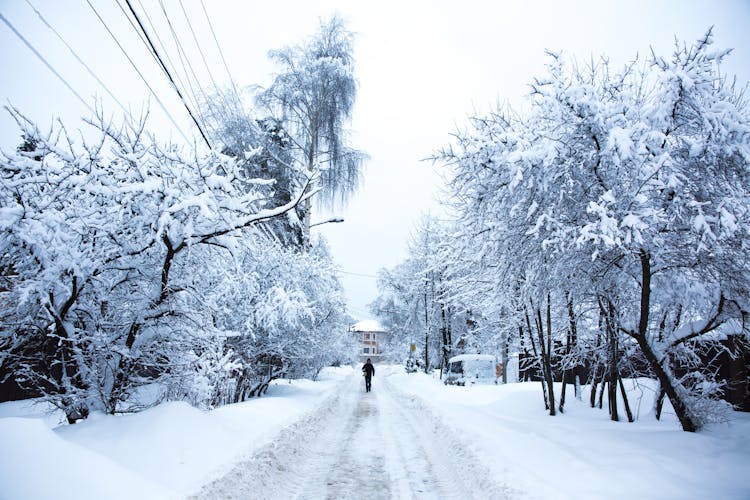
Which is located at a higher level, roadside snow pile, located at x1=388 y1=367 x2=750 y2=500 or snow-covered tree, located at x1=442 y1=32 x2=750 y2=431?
snow-covered tree, located at x1=442 y1=32 x2=750 y2=431

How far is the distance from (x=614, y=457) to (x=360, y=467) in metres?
3.62

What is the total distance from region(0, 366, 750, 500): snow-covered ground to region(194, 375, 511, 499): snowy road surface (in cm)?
3

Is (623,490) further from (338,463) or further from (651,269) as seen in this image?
(338,463)

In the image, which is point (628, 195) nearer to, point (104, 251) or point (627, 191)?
point (627, 191)

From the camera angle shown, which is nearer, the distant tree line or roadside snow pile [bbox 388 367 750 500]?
roadside snow pile [bbox 388 367 750 500]

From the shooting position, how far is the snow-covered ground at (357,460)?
12.7 ft

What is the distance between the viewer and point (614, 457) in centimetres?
557

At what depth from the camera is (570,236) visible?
5523 mm

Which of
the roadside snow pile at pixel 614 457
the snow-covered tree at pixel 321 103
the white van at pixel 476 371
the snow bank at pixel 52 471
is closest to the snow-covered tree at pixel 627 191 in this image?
the roadside snow pile at pixel 614 457

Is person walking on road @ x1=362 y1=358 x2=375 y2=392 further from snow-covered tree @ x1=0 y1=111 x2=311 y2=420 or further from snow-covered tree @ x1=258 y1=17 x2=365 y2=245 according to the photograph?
snow-covered tree @ x1=0 y1=111 x2=311 y2=420

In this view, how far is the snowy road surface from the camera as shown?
201 inches

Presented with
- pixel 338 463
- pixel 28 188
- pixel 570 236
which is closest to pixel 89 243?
pixel 28 188

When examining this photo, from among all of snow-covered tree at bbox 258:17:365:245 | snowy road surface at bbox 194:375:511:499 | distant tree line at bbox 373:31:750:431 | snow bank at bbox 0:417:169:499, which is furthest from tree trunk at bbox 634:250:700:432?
snow-covered tree at bbox 258:17:365:245

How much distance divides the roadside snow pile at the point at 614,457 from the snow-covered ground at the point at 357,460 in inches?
0.8
